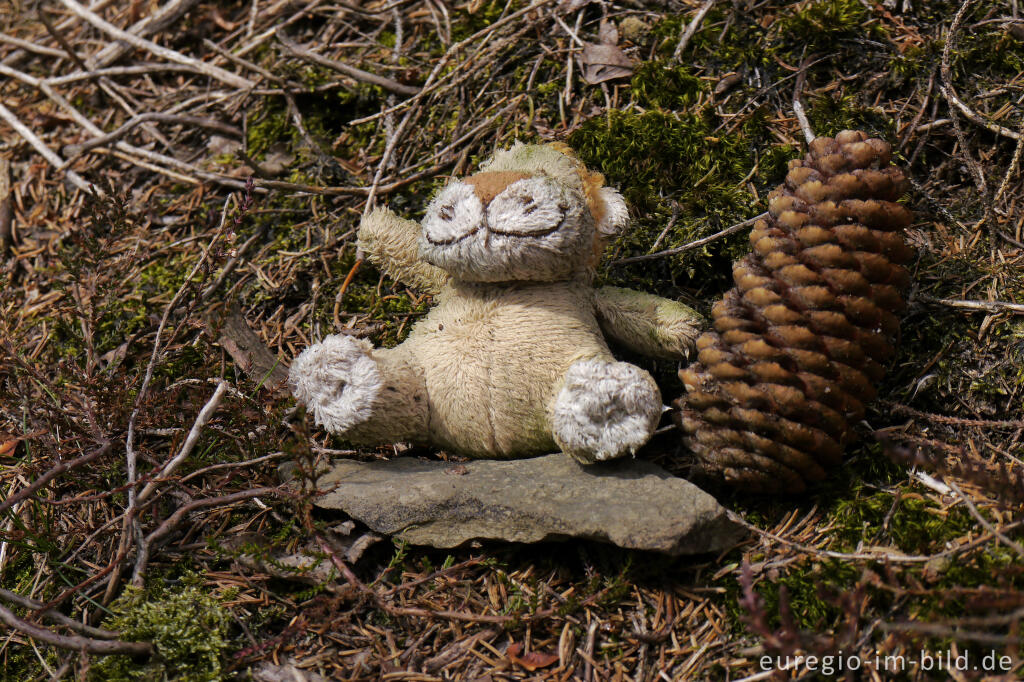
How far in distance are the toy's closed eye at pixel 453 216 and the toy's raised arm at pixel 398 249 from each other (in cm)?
28

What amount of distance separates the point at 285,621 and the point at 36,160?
10.1 ft

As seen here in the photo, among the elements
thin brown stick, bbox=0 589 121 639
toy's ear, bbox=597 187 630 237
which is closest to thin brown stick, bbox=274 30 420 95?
toy's ear, bbox=597 187 630 237

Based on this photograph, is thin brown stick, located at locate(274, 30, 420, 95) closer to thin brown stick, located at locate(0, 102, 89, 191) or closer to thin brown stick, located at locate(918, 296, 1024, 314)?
thin brown stick, located at locate(0, 102, 89, 191)

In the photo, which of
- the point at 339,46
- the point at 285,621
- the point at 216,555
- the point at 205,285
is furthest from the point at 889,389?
the point at 339,46

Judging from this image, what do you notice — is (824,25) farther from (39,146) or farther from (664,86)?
(39,146)

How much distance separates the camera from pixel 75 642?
2.21 metres

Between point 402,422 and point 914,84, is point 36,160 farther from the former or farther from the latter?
point 914,84

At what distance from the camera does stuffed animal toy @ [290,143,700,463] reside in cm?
242

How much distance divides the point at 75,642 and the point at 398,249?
1.53m

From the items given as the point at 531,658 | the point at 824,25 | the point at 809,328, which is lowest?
the point at 531,658

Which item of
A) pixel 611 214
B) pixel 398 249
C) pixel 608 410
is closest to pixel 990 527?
pixel 608 410

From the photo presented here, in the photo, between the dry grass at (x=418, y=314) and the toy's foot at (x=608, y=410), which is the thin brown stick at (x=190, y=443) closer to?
the dry grass at (x=418, y=314)

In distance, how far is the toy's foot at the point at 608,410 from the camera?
235 cm

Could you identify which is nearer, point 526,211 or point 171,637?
point 171,637
